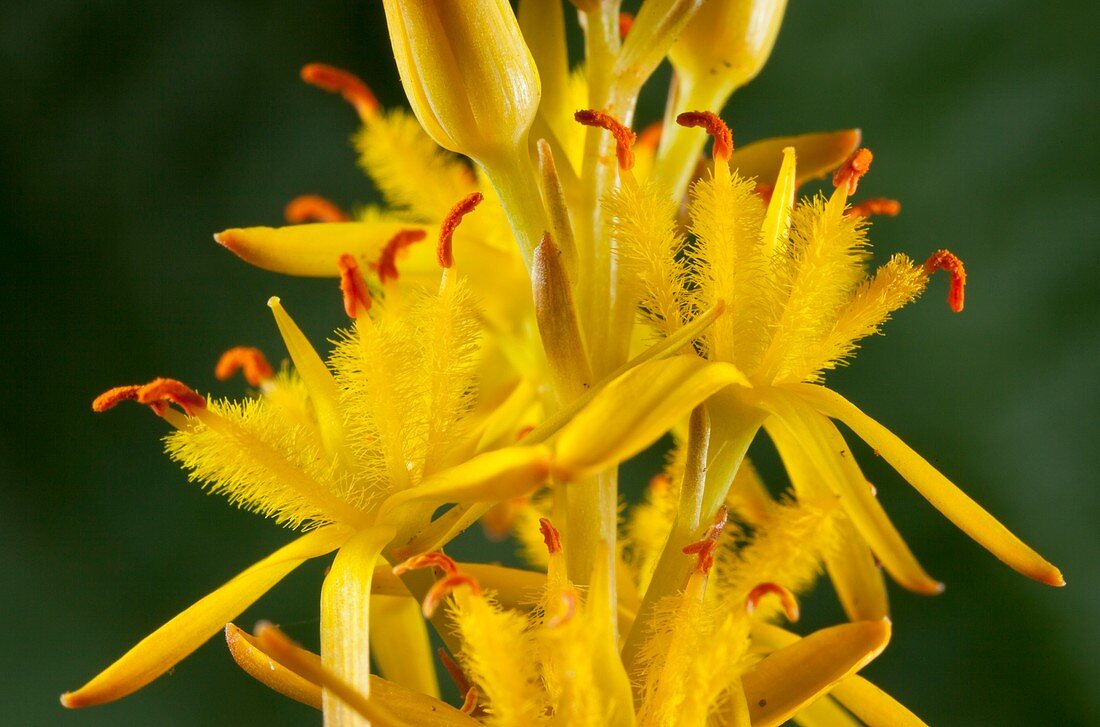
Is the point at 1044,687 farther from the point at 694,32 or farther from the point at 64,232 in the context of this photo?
the point at 64,232

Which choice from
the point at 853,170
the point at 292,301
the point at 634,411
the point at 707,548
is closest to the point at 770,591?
the point at 707,548

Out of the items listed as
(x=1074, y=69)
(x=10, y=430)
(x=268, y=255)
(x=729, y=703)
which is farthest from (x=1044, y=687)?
(x=10, y=430)

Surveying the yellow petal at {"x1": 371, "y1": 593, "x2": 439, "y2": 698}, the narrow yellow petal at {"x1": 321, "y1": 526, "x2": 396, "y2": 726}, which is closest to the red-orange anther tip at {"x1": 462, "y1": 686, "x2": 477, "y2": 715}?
the narrow yellow petal at {"x1": 321, "y1": 526, "x2": 396, "y2": 726}

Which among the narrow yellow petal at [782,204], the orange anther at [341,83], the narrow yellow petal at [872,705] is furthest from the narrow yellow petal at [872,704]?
the orange anther at [341,83]

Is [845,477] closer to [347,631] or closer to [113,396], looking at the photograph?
[347,631]

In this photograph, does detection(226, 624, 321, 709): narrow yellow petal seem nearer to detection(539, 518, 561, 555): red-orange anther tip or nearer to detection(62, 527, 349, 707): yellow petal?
detection(62, 527, 349, 707): yellow petal

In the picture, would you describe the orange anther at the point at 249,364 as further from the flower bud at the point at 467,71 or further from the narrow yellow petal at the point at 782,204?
the narrow yellow petal at the point at 782,204
